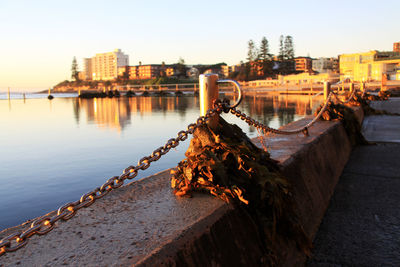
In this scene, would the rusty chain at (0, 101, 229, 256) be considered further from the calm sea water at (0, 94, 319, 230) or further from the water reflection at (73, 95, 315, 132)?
the water reflection at (73, 95, 315, 132)

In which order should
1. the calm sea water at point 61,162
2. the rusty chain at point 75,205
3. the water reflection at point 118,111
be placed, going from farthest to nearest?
the water reflection at point 118,111
the calm sea water at point 61,162
the rusty chain at point 75,205

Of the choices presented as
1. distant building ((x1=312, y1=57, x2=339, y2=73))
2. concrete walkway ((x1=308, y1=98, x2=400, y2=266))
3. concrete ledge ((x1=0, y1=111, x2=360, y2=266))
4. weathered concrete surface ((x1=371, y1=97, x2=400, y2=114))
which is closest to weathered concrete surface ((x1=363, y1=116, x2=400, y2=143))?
concrete walkway ((x1=308, y1=98, x2=400, y2=266))

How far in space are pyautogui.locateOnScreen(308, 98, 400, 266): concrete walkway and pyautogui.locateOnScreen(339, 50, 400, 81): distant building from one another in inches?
3292

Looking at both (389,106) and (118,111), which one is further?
(118,111)

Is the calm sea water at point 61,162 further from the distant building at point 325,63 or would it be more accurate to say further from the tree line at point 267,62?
the distant building at point 325,63

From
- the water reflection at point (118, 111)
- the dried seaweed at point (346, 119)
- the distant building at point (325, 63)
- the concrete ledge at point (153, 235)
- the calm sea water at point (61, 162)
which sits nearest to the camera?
the concrete ledge at point (153, 235)

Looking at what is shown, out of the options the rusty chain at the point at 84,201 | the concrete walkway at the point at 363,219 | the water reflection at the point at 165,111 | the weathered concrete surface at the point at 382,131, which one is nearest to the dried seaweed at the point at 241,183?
the rusty chain at the point at 84,201

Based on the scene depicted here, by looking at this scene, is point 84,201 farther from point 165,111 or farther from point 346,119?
point 165,111

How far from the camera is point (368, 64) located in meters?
90.5

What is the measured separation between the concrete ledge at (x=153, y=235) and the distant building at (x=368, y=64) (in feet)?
286

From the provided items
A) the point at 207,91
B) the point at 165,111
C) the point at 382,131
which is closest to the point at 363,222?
the point at 207,91

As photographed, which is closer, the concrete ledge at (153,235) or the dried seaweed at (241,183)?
the concrete ledge at (153,235)

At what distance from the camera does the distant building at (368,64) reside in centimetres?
8700

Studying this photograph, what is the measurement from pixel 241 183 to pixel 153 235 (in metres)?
0.87
